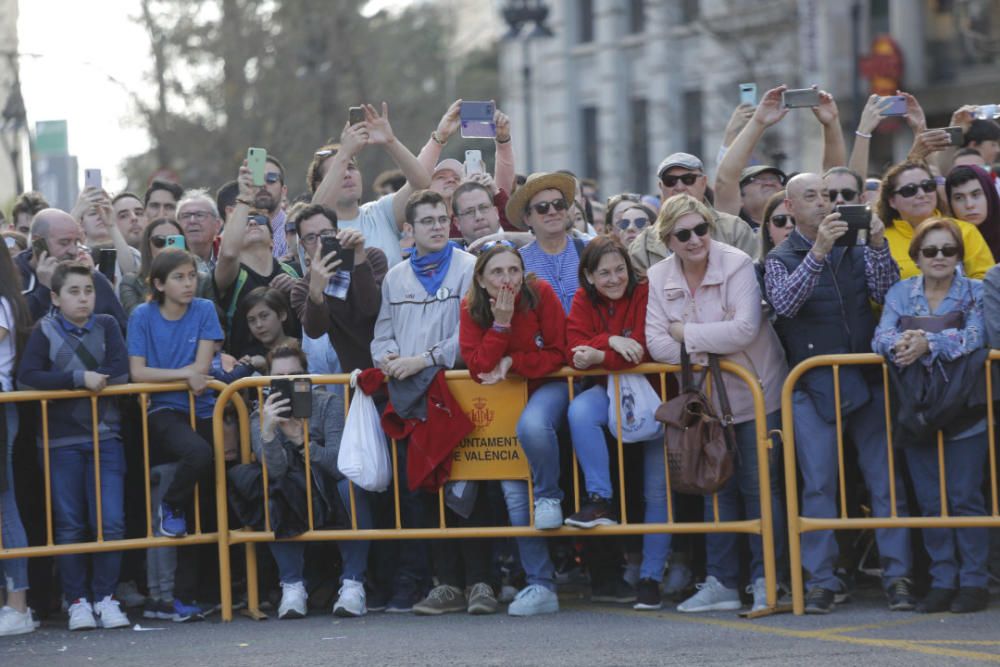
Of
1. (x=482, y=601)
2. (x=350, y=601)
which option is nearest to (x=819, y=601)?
(x=482, y=601)

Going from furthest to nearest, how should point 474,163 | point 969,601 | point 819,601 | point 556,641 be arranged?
point 474,163 → point 819,601 → point 969,601 → point 556,641

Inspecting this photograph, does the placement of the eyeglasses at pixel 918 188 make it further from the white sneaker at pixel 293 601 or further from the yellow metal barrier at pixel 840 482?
the white sneaker at pixel 293 601

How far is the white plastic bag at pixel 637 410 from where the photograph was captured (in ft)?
29.8

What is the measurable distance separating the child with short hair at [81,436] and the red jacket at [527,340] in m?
1.91

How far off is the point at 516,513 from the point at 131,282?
2.92 m

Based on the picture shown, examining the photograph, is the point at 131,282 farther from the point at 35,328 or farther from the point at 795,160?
the point at 795,160

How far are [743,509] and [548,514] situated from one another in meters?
1.02

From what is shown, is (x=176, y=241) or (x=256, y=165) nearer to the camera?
(x=176, y=241)

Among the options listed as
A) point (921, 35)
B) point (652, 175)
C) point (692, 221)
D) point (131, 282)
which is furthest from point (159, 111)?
point (692, 221)

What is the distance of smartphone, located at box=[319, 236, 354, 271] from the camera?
9.51 metres

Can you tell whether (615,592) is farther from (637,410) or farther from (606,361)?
(606,361)

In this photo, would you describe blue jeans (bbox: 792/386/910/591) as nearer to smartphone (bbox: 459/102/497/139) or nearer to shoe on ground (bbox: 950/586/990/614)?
shoe on ground (bbox: 950/586/990/614)

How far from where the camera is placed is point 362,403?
9375 millimetres

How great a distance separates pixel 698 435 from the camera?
29.1 feet
